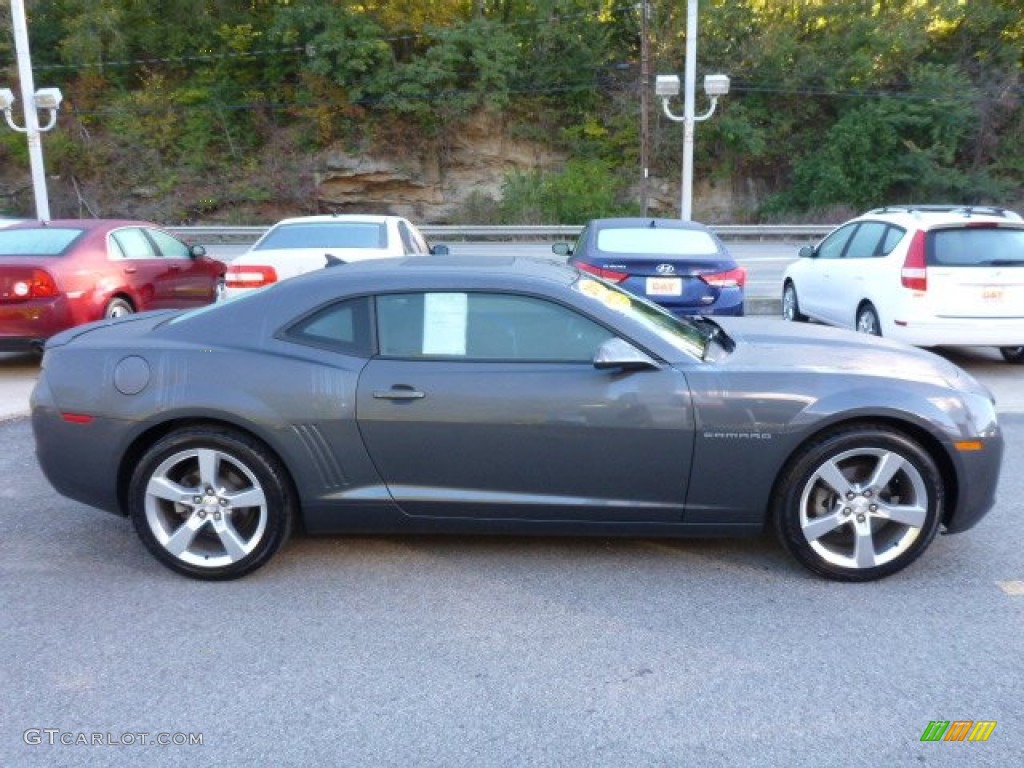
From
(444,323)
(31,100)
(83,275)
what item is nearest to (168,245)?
(83,275)

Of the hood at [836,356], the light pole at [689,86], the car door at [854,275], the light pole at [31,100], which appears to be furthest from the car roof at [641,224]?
the light pole at [31,100]

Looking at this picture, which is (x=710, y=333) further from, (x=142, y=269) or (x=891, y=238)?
(x=142, y=269)

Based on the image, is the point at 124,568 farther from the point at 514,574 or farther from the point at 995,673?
the point at 995,673

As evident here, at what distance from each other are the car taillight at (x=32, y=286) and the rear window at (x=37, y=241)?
0.44m

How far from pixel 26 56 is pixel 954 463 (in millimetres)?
21144

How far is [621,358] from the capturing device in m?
3.99

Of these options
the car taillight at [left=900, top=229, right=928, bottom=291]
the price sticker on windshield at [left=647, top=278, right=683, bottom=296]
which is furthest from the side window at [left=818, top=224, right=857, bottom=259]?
the price sticker on windshield at [left=647, top=278, right=683, bottom=296]

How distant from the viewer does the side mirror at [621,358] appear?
399cm

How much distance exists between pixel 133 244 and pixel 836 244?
25.9ft

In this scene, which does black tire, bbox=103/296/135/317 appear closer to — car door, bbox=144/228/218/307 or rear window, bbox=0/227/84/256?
rear window, bbox=0/227/84/256

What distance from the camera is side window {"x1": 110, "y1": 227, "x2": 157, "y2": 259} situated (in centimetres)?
975

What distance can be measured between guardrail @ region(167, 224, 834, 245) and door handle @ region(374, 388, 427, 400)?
24962 mm

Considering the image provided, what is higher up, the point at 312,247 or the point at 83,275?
the point at 312,247

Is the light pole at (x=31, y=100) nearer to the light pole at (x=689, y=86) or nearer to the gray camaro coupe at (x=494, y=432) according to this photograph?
the light pole at (x=689, y=86)
